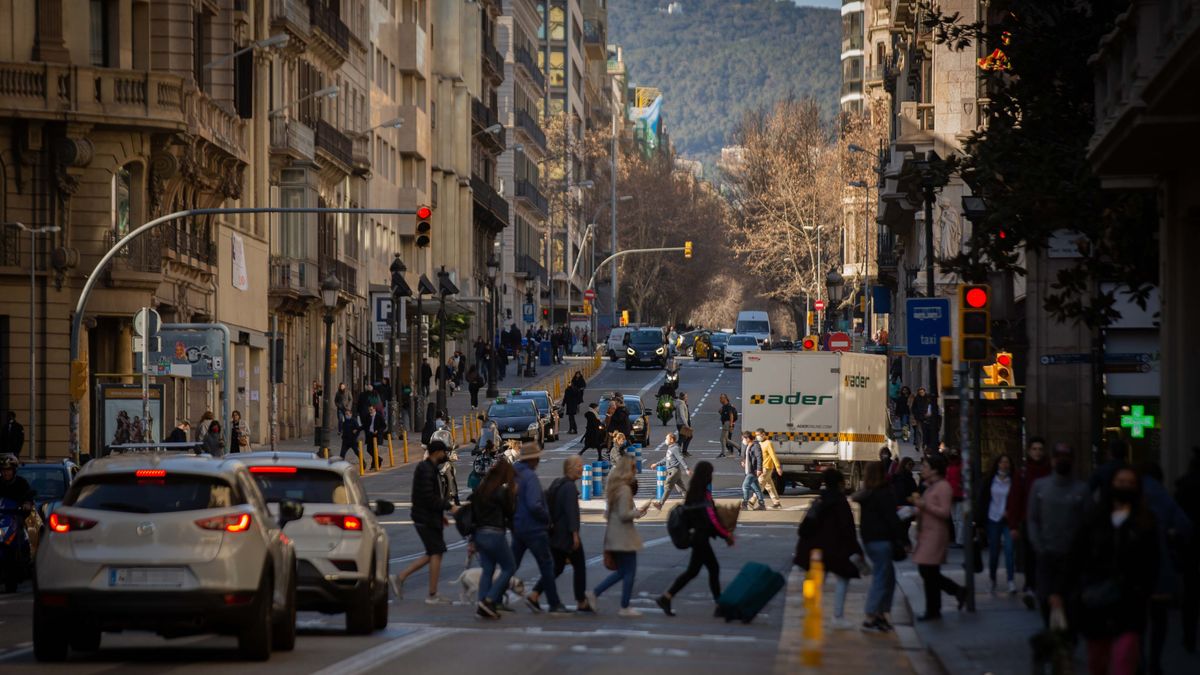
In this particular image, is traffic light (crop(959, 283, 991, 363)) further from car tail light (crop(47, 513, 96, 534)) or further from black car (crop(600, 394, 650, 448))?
black car (crop(600, 394, 650, 448))

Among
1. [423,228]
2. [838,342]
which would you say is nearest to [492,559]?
[423,228]

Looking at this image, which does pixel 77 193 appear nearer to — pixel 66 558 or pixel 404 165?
pixel 66 558

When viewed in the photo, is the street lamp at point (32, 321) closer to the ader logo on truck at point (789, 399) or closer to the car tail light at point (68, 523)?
the ader logo on truck at point (789, 399)

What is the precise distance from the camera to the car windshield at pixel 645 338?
342 feet

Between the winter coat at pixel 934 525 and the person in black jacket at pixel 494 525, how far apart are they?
401 centimetres

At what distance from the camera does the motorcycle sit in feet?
86.2

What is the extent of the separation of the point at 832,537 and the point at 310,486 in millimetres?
5007

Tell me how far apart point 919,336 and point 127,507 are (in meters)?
12.7

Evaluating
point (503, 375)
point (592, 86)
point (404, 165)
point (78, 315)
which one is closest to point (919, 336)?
point (78, 315)

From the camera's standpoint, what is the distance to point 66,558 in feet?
53.7

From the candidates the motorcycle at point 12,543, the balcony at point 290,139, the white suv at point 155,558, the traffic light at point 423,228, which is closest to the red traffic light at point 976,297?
the white suv at point 155,558

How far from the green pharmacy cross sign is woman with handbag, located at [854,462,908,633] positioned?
41.3 ft

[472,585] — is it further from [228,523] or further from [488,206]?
[488,206]

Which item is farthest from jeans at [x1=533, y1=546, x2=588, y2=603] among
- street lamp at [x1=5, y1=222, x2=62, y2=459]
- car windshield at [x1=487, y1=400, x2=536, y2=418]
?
car windshield at [x1=487, y1=400, x2=536, y2=418]
